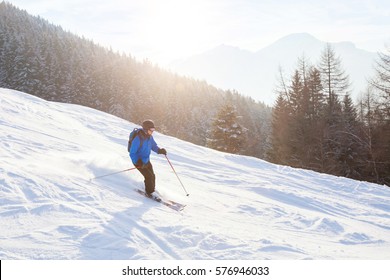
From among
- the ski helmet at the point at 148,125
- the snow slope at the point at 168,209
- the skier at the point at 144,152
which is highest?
the ski helmet at the point at 148,125

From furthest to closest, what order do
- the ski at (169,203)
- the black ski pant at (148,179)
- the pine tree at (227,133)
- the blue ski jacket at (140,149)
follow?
the pine tree at (227,133)
the black ski pant at (148,179)
the blue ski jacket at (140,149)
the ski at (169,203)

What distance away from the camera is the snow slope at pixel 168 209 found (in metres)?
5.36

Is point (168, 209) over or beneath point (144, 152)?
beneath

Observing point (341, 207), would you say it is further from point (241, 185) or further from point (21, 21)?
point (21, 21)

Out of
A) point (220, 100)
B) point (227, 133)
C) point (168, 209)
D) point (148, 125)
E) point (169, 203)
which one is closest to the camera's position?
point (168, 209)

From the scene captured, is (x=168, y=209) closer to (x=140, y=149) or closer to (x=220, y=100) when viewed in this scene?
(x=140, y=149)

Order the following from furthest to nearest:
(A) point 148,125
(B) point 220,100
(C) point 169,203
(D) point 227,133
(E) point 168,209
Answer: (B) point 220,100
(D) point 227,133
(A) point 148,125
(C) point 169,203
(E) point 168,209

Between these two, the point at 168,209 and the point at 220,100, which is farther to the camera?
the point at 220,100

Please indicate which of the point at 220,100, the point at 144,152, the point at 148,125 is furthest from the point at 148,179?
the point at 220,100

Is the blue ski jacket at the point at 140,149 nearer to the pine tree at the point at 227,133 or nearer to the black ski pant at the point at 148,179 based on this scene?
the black ski pant at the point at 148,179

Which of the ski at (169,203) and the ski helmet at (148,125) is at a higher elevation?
the ski helmet at (148,125)

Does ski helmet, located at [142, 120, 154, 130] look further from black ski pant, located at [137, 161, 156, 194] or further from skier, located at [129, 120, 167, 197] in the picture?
black ski pant, located at [137, 161, 156, 194]

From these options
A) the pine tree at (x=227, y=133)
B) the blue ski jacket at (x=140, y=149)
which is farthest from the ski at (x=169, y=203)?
the pine tree at (x=227, y=133)

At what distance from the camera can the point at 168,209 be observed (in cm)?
765
